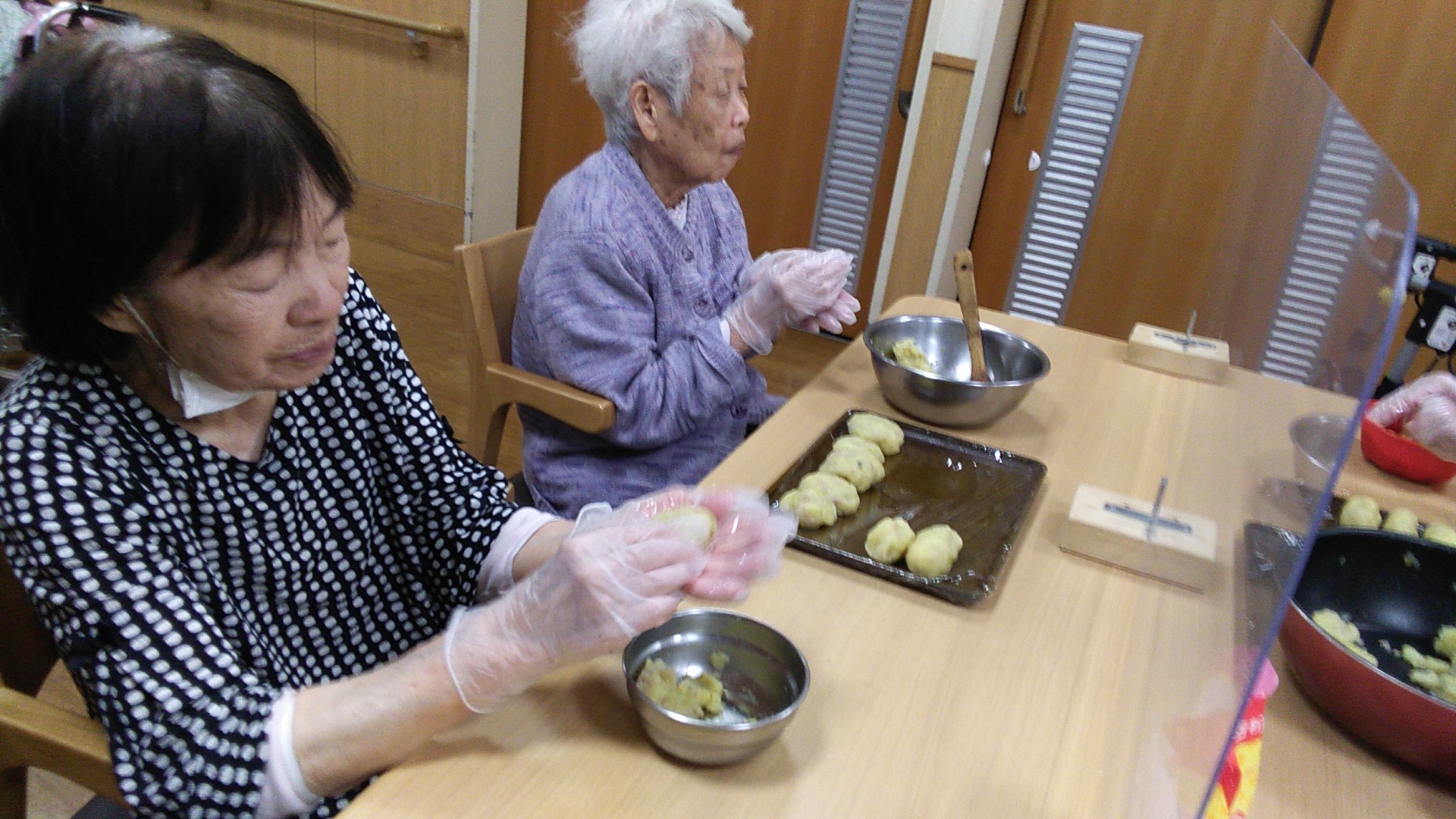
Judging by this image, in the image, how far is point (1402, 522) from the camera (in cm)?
123

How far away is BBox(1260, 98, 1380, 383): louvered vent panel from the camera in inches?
21.7

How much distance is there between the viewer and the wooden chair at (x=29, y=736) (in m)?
0.81

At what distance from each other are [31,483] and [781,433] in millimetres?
892

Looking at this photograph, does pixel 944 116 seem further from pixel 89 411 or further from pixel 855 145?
pixel 89 411

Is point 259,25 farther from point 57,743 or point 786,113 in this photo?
point 57,743

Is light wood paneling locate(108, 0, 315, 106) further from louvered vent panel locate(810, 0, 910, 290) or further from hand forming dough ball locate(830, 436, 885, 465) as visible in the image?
hand forming dough ball locate(830, 436, 885, 465)

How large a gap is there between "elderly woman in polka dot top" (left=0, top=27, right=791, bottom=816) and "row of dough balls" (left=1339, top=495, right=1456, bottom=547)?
869mm

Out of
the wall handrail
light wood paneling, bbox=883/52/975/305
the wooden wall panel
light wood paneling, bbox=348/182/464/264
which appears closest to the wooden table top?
light wood paneling, bbox=883/52/975/305

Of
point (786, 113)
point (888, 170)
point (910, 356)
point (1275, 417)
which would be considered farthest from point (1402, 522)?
point (786, 113)

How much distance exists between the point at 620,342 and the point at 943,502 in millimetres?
558

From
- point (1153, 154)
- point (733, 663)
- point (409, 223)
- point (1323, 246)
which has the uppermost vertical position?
point (1323, 246)

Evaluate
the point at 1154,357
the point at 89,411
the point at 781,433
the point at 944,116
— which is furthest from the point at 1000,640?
the point at 944,116

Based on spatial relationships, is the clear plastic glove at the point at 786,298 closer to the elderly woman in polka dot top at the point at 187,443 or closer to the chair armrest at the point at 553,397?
the chair armrest at the point at 553,397

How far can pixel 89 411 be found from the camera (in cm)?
79
